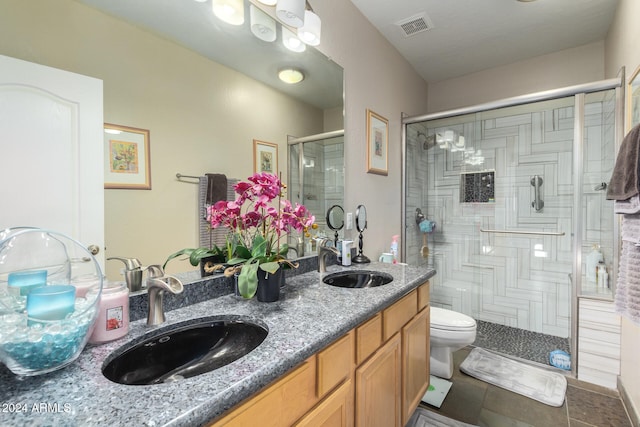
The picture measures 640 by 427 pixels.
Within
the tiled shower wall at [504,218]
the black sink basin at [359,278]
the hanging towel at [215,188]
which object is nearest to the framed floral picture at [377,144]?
the tiled shower wall at [504,218]

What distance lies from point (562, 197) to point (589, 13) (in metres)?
1.36

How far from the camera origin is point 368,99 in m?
2.21

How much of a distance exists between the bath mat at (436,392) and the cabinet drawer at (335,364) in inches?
45.6

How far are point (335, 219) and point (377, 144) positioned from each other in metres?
0.78

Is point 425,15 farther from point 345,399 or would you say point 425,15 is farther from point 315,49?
point 345,399

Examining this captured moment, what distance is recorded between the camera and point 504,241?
9.18 feet

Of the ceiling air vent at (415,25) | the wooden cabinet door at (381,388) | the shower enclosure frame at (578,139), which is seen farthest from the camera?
the ceiling air vent at (415,25)

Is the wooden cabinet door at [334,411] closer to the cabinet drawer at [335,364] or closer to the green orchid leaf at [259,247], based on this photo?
the cabinet drawer at [335,364]

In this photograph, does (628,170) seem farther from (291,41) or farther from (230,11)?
(230,11)

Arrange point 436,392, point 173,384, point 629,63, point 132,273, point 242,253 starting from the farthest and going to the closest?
point 436,392
point 629,63
point 242,253
point 132,273
point 173,384

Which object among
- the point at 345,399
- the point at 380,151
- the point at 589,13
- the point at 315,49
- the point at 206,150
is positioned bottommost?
the point at 345,399

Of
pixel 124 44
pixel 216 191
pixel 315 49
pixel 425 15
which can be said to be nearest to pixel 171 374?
pixel 216 191

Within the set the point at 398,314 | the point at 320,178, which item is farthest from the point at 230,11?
the point at 398,314

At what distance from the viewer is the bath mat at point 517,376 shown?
73.7 inches
